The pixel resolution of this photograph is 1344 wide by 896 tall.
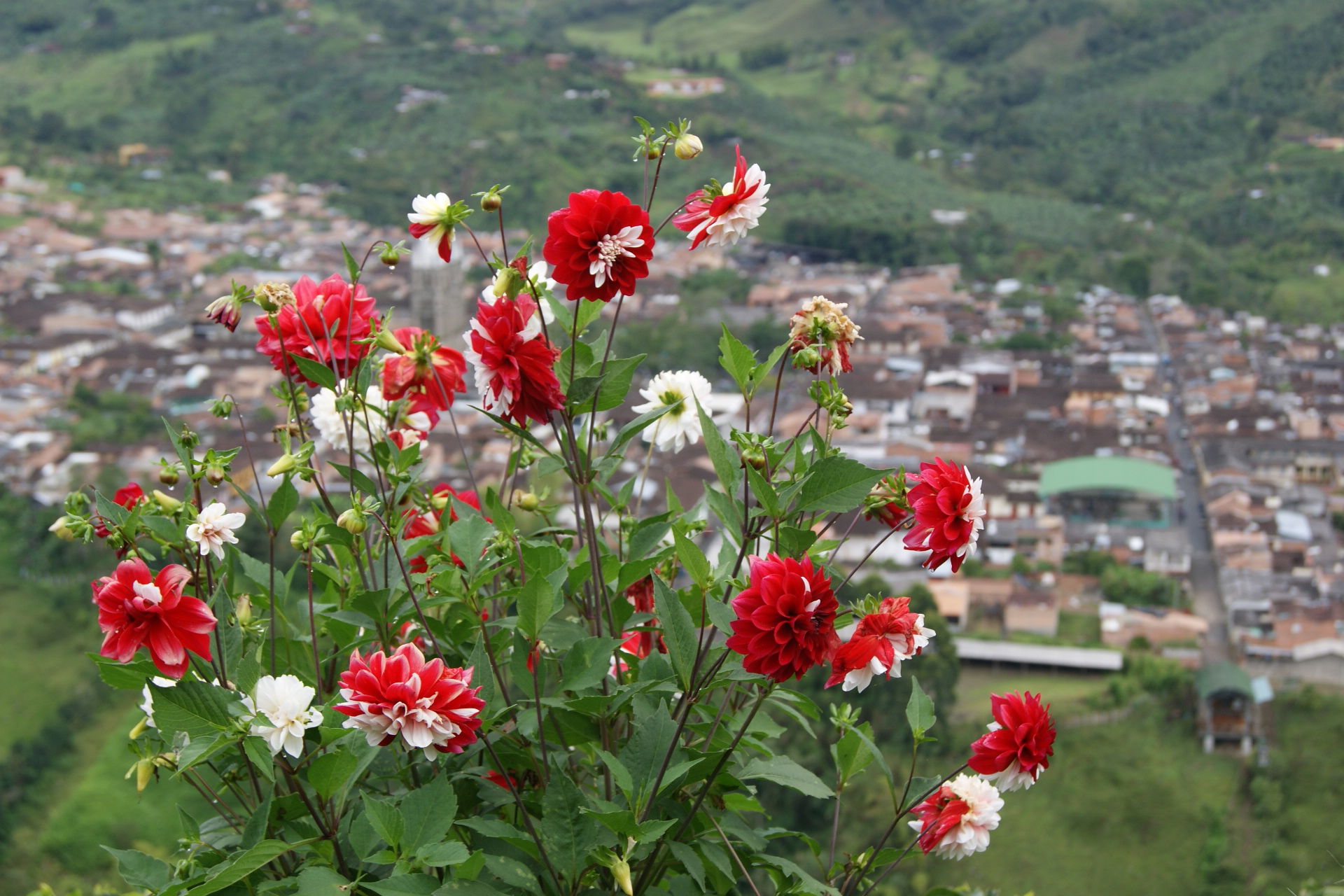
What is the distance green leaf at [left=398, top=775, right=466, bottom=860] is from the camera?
800mm

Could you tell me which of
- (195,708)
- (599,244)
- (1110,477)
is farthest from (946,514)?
(1110,477)

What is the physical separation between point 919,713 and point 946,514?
0.20m

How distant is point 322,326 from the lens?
3.18ft

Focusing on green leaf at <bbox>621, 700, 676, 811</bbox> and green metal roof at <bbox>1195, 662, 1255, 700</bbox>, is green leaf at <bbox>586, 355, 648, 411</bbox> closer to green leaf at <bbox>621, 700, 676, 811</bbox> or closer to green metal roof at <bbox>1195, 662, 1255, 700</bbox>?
green leaf at <bbox>621, 700, 676, 811</bbox>

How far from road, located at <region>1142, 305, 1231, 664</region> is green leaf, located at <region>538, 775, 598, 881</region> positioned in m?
12.1

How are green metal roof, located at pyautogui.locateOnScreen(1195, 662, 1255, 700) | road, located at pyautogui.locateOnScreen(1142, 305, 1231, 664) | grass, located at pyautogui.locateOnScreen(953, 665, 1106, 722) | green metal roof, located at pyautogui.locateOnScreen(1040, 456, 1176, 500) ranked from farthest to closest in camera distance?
green metal roof, located at pyautogui.locateOnScreen(1040, 456, 1176, 500) → road, located at pyautogui.locateOnScreen(1142, 305, 1231, 664) → grass, located at pyautogui.locateOnScreen(953, 665, 1106, 722) → green metal roof, located at pyautogui.locateOnScreen(1195, 662, 1255, 700)

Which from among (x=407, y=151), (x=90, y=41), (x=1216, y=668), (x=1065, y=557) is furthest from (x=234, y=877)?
(x=90, y=41)

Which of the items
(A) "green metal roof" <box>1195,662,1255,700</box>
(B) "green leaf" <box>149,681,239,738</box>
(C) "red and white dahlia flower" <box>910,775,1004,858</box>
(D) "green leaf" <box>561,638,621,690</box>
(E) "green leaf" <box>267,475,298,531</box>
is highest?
(E) "green leaf" <box>267,475,298,531</box>

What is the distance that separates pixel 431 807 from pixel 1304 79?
3681 centimetres

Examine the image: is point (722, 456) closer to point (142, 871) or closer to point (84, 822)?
point (142, 871)

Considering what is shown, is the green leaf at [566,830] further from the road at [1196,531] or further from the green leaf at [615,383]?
the road at [1196,531]

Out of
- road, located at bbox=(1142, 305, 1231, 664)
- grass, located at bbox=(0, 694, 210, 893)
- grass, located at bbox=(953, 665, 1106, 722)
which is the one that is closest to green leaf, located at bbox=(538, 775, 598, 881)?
grass, located at bbox=(0, 694, 210, 893)

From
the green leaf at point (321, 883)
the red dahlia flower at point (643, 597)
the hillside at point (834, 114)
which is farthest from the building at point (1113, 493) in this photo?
the green leaf at point (321, 883)

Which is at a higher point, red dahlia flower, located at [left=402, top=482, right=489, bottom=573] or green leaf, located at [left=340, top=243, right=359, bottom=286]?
green leaf, located at [left=340, top=243, right=359, bottom=286]
